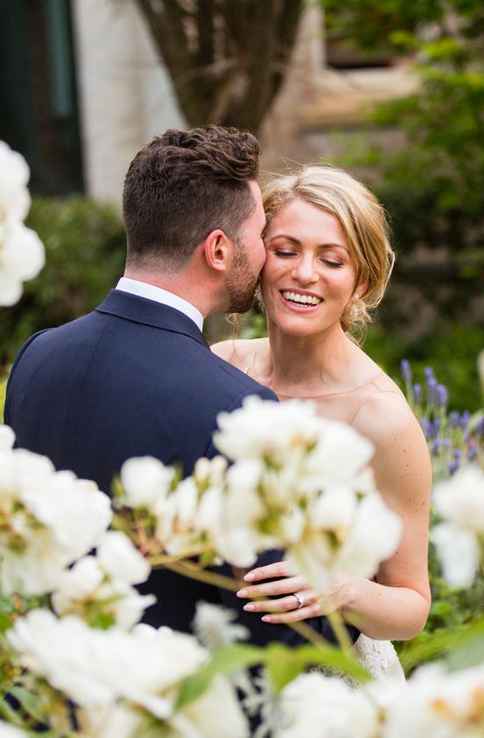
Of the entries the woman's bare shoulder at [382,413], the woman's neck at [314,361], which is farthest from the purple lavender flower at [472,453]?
the woman's bare shoulder at [382,413]

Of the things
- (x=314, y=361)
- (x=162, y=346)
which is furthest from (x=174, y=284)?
(x=314, y=361)

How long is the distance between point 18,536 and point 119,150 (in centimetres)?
1090

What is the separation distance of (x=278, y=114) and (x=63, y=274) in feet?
9.91

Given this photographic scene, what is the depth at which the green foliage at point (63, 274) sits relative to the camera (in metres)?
9.54

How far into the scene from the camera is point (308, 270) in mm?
2768

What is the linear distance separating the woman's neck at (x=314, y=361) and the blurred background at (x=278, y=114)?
418 centimetres

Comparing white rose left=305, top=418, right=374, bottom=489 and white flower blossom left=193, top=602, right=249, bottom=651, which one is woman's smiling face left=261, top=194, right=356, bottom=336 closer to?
white flower blossom left=193, top=602, right=249, bottom=651

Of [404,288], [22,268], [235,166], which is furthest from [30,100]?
[22,268]

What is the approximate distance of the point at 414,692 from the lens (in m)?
0.85

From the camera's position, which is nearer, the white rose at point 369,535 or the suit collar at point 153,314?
the white rose at point 369,535

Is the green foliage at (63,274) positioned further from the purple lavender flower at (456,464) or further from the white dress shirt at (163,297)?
the white dress shirt at (163,297)

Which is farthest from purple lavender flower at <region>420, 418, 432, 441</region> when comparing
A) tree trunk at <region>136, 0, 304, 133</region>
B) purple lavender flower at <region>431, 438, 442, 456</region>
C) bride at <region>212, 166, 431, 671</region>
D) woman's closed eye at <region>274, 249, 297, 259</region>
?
tree trunk at <region>136, 0, 304, 133</region>

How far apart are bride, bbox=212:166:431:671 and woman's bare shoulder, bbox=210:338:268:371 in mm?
47

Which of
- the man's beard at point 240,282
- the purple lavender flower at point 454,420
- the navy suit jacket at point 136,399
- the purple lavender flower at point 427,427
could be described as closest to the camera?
the navy suit jacket at point 136,399
